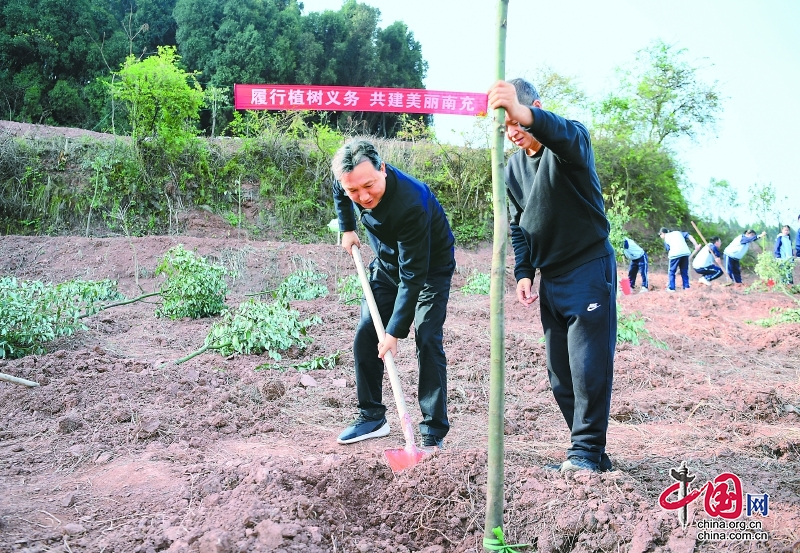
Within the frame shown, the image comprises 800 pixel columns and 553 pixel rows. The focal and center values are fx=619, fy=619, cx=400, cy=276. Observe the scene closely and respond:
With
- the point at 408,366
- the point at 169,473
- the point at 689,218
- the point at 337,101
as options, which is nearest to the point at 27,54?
the point at 337,101

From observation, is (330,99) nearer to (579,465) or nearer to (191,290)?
(191,290)

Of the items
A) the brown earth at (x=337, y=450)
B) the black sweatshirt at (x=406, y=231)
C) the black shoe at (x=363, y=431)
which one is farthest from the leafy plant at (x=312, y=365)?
the black sweatshirt at (x=406, y=231)

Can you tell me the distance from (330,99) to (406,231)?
1271cm

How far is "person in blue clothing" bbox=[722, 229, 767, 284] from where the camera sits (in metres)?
12.8

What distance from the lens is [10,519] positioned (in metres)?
2.30

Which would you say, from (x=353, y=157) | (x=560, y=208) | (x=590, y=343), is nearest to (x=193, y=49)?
(x=353, y=157)

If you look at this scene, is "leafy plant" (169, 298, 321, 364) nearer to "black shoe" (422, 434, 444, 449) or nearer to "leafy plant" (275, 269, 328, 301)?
"black shoe" (422, 434, 444, 449)

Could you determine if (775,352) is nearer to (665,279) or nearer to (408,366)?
(408,366)

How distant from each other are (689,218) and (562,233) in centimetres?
2054

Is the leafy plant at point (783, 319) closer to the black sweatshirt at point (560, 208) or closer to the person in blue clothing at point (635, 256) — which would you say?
the person in blue clothing at point (635, 256)

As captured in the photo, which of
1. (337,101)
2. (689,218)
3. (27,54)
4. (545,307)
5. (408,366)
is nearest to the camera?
(545,307)

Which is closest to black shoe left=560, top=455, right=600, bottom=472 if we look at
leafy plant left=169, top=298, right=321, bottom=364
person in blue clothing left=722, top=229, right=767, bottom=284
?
leafy plant left=169, top=298, right=321, bottom=364

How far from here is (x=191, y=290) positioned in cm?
658

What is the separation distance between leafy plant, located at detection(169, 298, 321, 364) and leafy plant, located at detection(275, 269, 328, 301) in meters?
2.89
